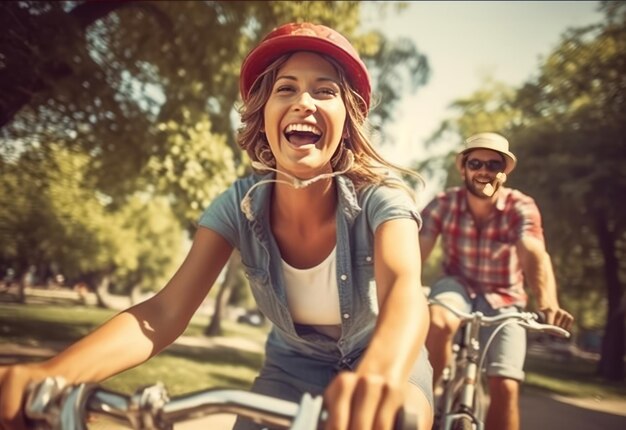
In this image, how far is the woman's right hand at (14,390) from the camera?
1.12 metres

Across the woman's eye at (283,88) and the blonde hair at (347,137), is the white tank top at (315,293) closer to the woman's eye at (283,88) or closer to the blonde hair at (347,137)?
the blonde hair at (347,137)

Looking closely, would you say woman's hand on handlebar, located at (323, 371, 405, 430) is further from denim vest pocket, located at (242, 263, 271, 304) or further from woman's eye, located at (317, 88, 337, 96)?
woman's eye, located at (317, 88, 337, 96)

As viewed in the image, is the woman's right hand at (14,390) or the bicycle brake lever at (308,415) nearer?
the bicycle brake lever at (308,415)

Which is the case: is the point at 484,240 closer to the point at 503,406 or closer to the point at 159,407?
the point at 503,406

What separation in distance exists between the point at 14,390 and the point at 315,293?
3.30ft

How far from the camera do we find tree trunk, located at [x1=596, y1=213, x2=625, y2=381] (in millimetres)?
13180

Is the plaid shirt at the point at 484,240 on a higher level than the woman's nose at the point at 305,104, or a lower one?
lower

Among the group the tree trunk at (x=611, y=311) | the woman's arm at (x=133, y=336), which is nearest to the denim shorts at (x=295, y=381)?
the woman's arm at (x=133, y=336)

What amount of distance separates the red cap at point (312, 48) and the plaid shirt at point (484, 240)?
148 cm

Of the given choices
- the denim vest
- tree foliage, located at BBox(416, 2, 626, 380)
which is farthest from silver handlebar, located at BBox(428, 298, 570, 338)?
tree foliage, located at BBox(416, 2, 626, 380)

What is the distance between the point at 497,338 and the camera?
2984mm

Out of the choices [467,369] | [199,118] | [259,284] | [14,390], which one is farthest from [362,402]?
[199,118]

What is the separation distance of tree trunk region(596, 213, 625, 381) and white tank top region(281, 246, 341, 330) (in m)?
13.4

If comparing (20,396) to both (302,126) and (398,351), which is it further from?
(302,126)
